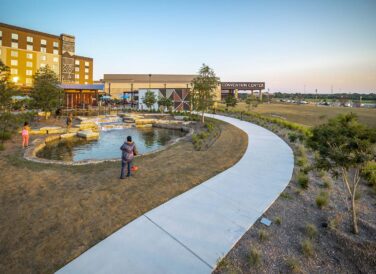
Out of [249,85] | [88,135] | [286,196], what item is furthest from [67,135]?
[249,85]

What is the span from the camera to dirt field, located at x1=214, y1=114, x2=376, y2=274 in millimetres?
3980

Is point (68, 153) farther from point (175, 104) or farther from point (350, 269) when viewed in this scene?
point (175, 104)

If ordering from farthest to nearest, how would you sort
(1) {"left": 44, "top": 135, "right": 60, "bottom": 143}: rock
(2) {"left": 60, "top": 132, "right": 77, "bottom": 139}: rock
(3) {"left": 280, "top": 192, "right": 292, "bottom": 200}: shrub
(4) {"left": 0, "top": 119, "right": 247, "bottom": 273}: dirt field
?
(2) {"left": 60, "top": 132, "right": 77, "bottom": 139}: rock, (1) {"left": 44, "top": 135, "right": 60, "bottom": 143}: rock, (3) {"left": 280, "top": 192, "right": 292, "bottom": 200}: shrub, (4) {"left": 0, "top": 119, "right": 247, "bottom": 273}: dirt field

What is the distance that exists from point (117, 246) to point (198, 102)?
68.9 feet

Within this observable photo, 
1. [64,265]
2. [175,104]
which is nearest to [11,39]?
[175,104]

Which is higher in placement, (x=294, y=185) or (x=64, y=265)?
(x=294, y=185)

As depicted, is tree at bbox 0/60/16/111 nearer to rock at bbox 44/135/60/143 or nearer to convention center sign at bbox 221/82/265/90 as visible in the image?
rock at bbox 44/135/60/143

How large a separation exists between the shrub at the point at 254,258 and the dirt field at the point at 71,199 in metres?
2.85

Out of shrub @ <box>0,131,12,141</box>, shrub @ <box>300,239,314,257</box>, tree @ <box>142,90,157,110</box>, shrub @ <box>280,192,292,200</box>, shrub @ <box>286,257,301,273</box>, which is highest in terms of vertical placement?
tree @ <box>142,90,157,110</box>

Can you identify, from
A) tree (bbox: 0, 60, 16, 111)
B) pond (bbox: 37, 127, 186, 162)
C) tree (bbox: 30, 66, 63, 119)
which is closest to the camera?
pond (bbox: 37, 127, 186, 162)

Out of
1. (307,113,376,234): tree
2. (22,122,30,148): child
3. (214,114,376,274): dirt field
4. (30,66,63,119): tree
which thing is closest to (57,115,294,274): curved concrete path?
(214,114,376,274): dirt field

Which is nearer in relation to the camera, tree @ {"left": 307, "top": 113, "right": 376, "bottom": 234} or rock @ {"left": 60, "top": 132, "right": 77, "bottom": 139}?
tree @ {"left": 307, "top": 113, "right": 376, "bottom": 234}

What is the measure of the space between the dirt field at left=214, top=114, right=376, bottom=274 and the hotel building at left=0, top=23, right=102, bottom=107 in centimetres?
3983

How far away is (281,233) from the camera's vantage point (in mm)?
4934
